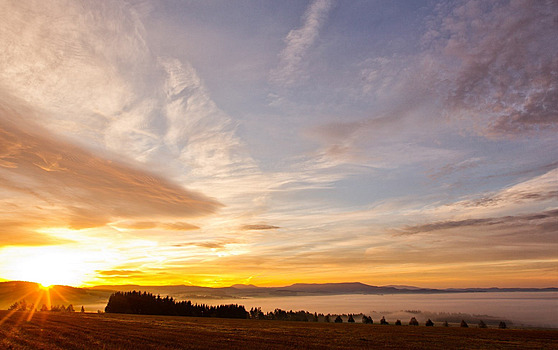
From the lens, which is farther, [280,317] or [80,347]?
[280,317]

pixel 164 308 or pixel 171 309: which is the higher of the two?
pixel 164 308

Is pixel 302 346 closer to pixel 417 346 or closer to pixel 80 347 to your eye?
pixel 417 346

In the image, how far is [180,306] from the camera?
139500 millimetres

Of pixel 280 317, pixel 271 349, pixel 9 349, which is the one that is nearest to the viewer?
pixel 9 349

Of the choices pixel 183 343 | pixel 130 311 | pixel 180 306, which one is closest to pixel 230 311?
pixel 180 306

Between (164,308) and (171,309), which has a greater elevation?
(164,308)

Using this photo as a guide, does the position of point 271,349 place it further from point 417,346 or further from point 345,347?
point 417,346

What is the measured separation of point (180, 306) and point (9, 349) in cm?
12370

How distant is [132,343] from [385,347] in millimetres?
23317

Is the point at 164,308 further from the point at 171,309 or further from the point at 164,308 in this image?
the point at 171,309

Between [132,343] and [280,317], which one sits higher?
[132,343]

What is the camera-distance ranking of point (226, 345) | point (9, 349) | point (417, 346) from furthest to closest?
1. point (417, 346)
2. point (226, 345)
3. point (9, 349)

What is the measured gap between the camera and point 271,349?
28625mm

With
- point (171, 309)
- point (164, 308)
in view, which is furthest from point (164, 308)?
point (171, 309)
